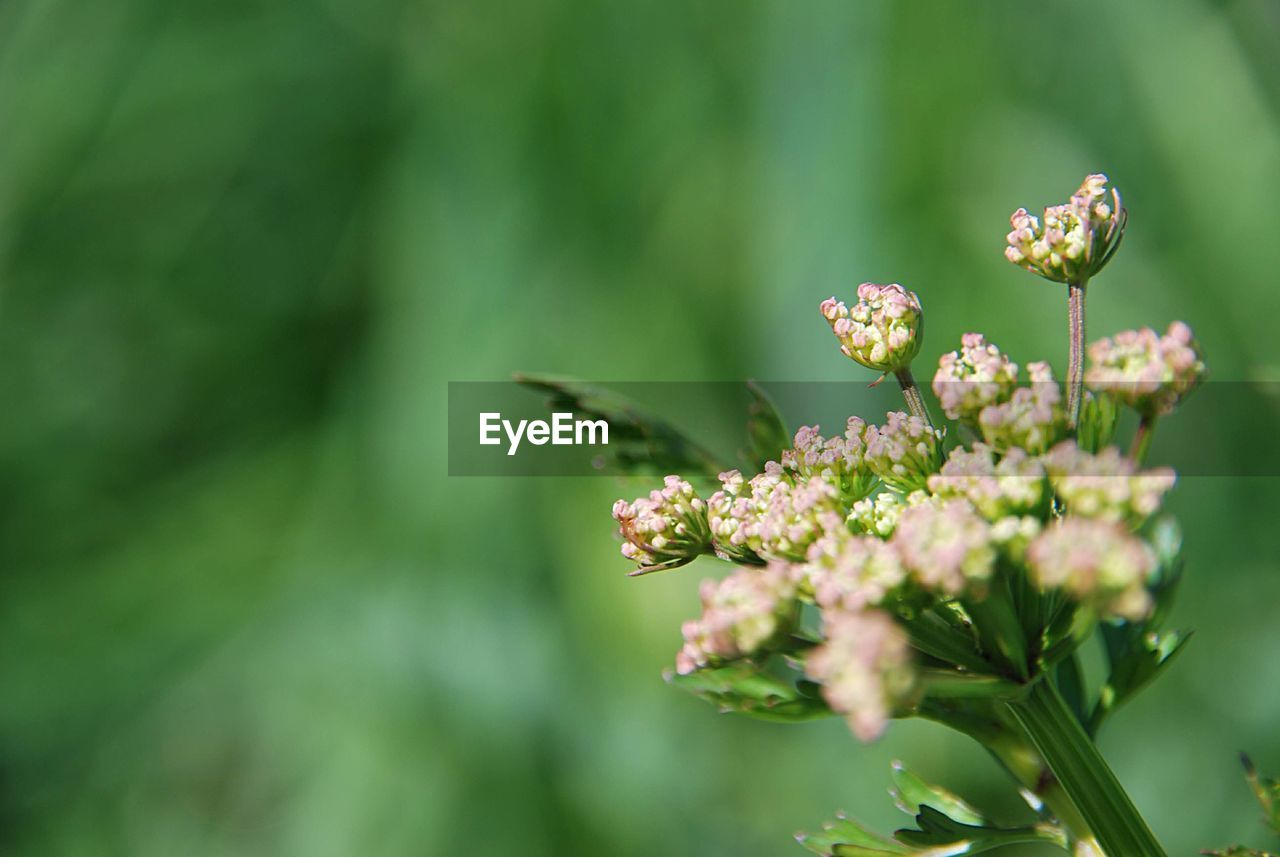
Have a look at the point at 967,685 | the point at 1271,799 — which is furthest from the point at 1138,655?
the point at 967,685

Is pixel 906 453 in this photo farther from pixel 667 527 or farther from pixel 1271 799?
pixel 1271 799

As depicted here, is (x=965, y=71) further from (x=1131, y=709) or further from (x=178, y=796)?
(x=178, y=796)

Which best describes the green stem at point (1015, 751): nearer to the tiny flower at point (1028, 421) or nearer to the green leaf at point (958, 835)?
the green leaf at point (958, 835)

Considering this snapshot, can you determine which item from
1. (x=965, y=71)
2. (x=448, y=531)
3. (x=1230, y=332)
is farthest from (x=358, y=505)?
(x=1230, y=332)

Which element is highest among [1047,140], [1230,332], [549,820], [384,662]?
[1047,140]

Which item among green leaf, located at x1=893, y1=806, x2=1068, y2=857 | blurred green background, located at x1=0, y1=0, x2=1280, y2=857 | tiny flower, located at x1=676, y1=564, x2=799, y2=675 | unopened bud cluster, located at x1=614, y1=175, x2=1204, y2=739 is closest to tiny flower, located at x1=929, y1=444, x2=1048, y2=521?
unopened bud cluster, located at x1=614, y1=175, x2=1204, y2=739

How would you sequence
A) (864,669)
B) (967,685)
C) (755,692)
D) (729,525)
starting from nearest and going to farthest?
1. (864,669)
2. (967,685)
3. (729,525)
4. (755,692)

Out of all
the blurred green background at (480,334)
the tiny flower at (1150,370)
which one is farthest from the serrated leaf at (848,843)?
the blurred green background at (480,334)
